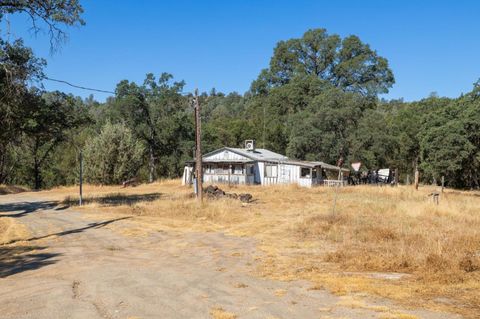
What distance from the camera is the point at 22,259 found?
11.2 m

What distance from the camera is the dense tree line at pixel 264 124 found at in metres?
22.3

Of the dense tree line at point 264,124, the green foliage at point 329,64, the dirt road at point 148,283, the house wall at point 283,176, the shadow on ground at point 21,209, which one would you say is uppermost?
the green foliage at point 329,64

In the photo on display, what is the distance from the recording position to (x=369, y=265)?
32.0 feet

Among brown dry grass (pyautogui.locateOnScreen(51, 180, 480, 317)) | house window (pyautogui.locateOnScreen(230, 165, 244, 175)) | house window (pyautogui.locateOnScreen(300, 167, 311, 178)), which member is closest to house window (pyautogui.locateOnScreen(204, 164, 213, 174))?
house window (pyautogui.locateOnScreen(230, 165, 244, 175))

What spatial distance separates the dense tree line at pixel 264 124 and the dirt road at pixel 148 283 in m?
8.81

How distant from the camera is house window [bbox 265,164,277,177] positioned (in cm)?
4469

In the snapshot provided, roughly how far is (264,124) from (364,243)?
A: 1998 inches

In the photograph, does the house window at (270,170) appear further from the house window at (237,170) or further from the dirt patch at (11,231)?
the dirt patch at (11,231)

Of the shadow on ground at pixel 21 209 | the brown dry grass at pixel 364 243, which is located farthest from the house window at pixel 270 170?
the shadow on ground at pixel 21 209

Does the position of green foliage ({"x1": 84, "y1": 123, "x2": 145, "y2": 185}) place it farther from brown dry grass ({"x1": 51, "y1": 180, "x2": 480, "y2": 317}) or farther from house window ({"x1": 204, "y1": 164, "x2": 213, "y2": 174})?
brown dry grass ({"x1": 51, "y1": 180, "x2": 480, "y2": 317})

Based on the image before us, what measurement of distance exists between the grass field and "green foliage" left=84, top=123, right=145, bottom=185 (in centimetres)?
2319

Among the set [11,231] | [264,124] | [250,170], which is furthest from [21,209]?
[264,124]

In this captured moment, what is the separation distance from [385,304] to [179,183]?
137 feet

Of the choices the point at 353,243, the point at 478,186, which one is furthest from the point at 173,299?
the point at 478,186
